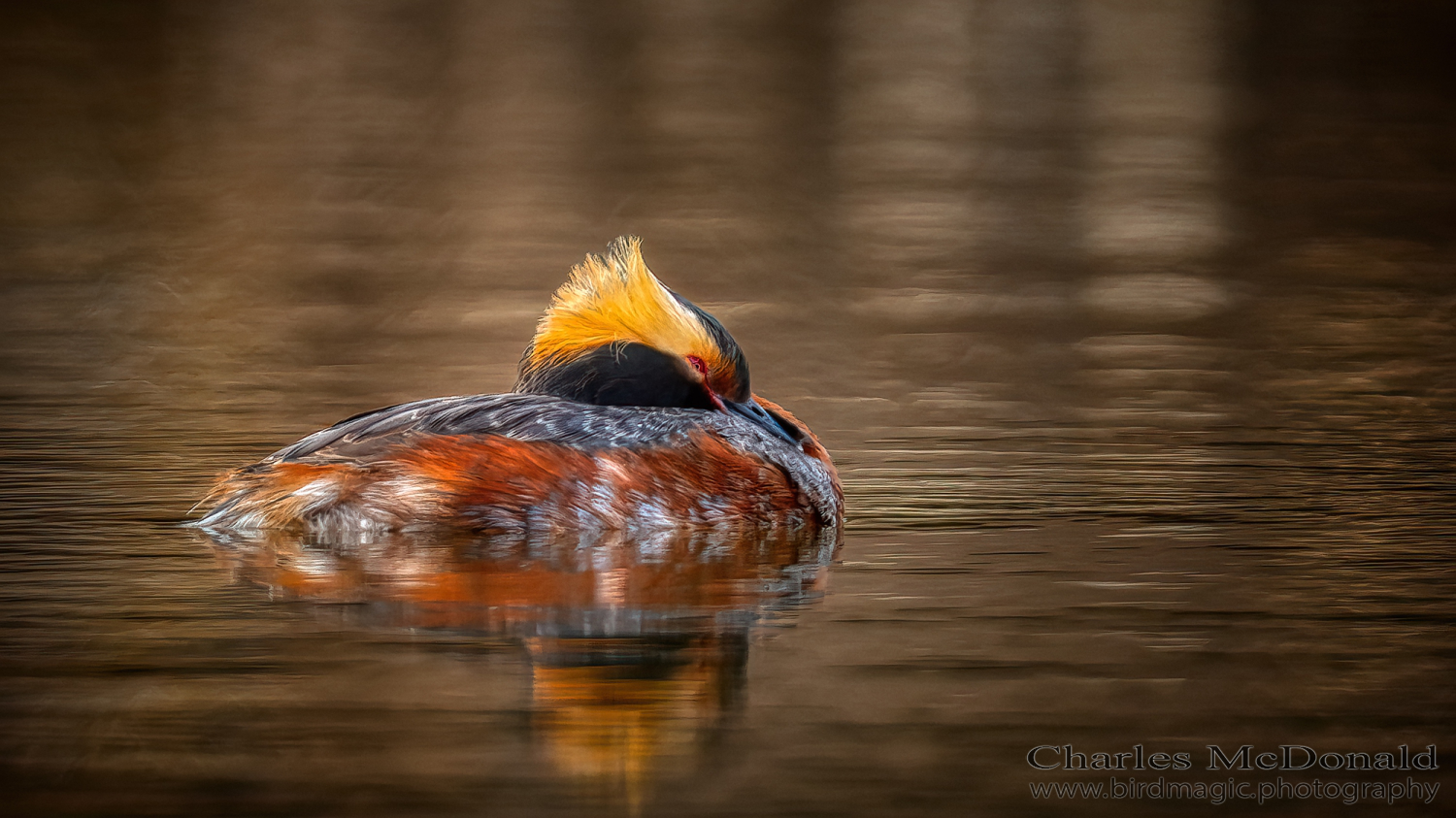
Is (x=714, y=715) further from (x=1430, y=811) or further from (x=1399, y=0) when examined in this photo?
(x=1399, y=0)

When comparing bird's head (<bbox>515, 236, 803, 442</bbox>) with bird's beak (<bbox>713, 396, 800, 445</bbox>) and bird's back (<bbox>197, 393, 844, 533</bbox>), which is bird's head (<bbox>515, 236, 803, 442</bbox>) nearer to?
bird's beak (<bbox>713, 396, 800, 445</bbox>)

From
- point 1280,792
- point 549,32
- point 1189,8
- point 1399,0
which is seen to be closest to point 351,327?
point 1280,792

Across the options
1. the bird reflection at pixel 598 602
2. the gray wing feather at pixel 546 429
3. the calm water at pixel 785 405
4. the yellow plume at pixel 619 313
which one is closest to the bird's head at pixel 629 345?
the yellow plume at pixel 619 313

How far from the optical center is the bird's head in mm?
8430

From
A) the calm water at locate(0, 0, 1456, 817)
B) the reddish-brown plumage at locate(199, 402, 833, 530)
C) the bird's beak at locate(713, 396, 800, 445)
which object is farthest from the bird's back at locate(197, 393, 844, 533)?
the bird's beak at locate(713, 396, 800, 445)

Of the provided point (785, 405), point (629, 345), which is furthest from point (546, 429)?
point (785, 405)

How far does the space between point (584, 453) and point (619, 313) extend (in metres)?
0.76

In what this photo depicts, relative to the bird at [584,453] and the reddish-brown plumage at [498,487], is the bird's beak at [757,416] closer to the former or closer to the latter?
the bird at [584,453]

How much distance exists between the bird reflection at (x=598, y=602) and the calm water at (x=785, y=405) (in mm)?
28

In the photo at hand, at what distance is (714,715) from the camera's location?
553 cm

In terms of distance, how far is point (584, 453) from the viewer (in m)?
7.96

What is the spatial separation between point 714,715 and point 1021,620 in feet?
4.92

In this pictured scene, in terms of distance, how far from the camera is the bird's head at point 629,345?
27.7 feet

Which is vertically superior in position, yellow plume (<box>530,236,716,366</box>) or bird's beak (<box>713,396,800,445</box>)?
yellow plume (<box>530,236,716,366</box>)
